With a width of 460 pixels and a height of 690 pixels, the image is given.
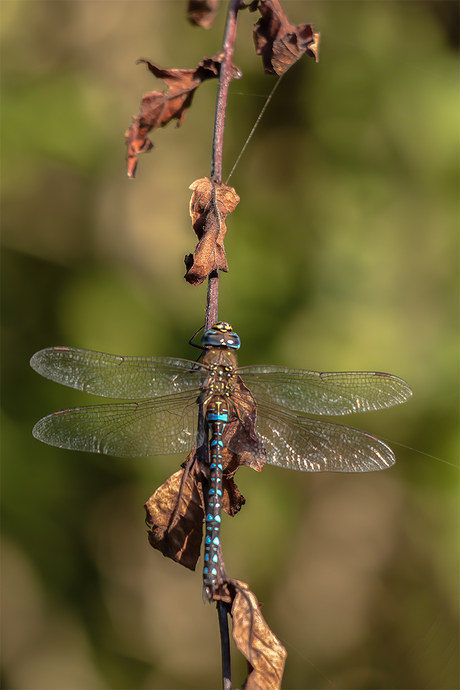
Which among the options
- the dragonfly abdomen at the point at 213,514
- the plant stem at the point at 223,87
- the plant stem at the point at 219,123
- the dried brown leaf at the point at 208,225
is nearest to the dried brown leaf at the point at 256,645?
the dragonfly abdomen at the point at 213,514

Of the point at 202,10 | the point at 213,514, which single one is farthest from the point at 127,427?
the point at 202,10

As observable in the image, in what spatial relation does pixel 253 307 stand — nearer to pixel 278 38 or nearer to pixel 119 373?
pixel 119 373

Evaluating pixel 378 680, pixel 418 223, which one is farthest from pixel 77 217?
pixel 378 680

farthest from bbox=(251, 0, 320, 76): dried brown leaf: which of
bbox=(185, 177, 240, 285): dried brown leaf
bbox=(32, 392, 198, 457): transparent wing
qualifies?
bbox=(32, 392, 198, 457): transparent wing

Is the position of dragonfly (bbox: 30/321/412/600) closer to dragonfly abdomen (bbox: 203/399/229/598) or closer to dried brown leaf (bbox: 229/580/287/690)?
dragonfly abdomen (bbox: 203/399/229/598)

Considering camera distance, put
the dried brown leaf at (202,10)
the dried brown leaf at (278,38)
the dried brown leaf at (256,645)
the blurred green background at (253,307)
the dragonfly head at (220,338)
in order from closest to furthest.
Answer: the dried brown leaf at (256,645)
the dried brown leaf at (202,10)
the dried brown leaf at (278,38)
the dragonfly head at (220,338)
the blurred green background at (253,307)

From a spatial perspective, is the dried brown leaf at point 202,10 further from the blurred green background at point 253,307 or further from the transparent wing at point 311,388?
the blurred green background at point 253,307

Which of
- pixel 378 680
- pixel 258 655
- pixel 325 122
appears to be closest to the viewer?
pixel 258 655

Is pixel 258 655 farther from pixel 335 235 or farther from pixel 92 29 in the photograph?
pixel 92 29
